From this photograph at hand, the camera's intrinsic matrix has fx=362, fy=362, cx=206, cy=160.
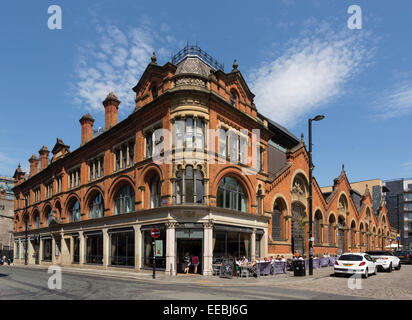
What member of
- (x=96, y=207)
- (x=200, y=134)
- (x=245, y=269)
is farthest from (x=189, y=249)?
(x=96, y=207)

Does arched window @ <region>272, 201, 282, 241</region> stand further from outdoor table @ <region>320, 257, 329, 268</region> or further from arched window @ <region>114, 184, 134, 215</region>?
arched window @ <region>114, 184, 134, 215</region>

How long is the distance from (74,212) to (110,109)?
1253cm

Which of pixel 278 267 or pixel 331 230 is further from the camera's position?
pixel 331 230

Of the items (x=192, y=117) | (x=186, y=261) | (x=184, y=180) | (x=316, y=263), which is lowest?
(x=316, y=263)

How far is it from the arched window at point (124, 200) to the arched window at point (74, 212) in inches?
357

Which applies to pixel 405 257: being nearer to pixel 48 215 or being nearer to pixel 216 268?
pixel 216 268

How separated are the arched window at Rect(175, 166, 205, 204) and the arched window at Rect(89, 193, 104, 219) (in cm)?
1299

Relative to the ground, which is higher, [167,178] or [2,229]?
[167,178]

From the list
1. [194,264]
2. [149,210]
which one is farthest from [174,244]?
[149,210]

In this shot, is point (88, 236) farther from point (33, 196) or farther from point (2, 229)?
point (2, 229)

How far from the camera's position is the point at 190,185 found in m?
24.9

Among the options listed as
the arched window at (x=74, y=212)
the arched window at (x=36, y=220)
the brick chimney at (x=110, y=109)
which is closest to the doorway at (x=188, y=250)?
the brick chimney at (x=110, y=109)
